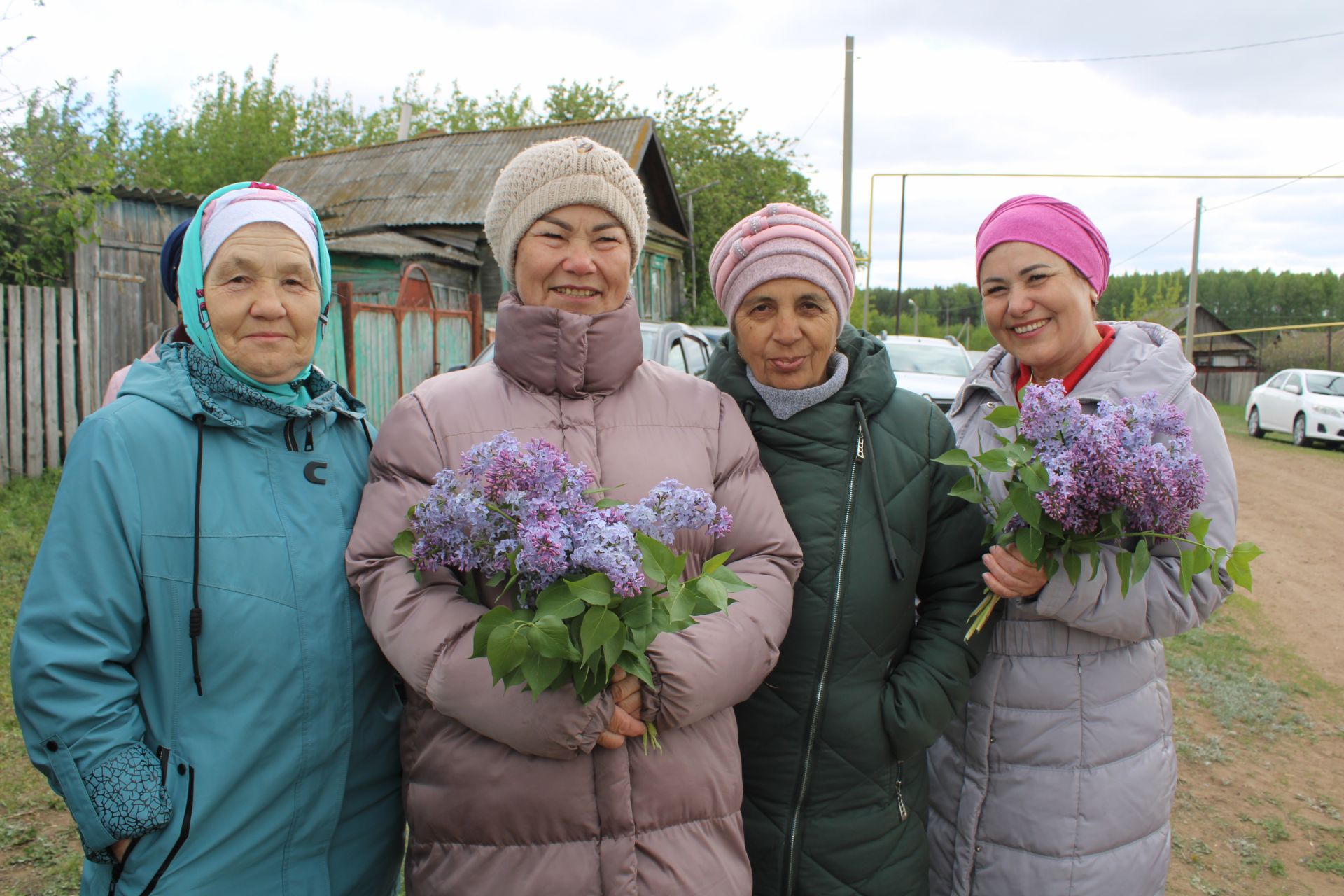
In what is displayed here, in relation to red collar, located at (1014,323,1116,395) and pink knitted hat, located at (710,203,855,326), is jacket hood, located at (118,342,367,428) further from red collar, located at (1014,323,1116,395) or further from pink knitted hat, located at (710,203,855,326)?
red collar, located at (1014,323,1116,395)

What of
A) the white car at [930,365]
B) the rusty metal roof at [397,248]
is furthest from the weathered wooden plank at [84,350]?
the white car at [930,365]

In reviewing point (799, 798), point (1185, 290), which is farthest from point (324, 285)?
point (1185, 290)

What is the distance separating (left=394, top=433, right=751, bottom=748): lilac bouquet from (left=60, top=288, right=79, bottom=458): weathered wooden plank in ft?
25.9

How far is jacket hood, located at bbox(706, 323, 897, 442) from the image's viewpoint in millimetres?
2141

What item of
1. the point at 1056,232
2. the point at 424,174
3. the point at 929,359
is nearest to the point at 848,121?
the point at 929,359

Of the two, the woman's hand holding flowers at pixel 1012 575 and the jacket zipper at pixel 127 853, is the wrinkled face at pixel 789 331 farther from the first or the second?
the jacket zipper at pixel 127 853

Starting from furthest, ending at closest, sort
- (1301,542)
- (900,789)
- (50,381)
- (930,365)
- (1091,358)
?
1. (930,365)
2. (1301,542)
3. (50,381)
4. (1091,358)
5. (900,789)

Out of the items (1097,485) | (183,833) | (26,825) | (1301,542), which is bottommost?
(26,825)

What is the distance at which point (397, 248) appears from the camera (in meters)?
14.2

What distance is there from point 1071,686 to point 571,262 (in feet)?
5.12

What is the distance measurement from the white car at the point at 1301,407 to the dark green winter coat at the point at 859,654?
18251mm

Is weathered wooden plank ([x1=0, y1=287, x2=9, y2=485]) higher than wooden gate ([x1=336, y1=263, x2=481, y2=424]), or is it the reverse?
wooden gate ([x1=336, y1=263, x2=481, y2=424])

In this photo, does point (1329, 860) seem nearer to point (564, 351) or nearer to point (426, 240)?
point (564, 351)

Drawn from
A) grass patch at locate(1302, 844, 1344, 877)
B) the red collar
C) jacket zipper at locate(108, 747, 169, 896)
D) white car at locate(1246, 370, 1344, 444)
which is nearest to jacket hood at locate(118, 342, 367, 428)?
jacket zipper at locate(108, 747, 169, 896)
